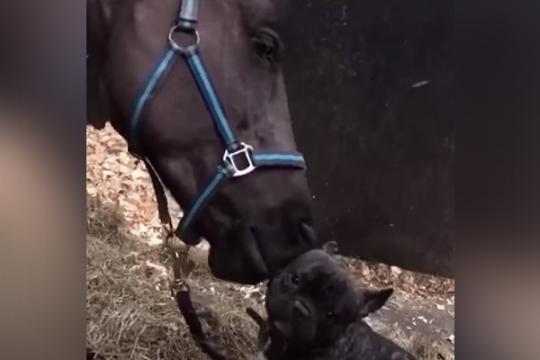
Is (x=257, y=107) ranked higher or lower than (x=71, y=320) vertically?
higher

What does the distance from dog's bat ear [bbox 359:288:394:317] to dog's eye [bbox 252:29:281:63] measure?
507 mm

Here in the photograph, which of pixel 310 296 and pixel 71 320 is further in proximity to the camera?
pixel 71 320

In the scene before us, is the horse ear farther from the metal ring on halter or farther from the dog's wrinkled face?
the dog's wrinkled face

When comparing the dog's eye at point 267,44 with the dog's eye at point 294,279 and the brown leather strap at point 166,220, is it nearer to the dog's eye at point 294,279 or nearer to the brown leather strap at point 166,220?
the brown leather strap at point 166,220

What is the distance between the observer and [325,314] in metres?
1.64

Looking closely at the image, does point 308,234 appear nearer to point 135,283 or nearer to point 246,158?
point 246,158

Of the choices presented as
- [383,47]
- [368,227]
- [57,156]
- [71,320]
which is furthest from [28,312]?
[383,47]

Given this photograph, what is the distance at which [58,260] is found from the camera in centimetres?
180

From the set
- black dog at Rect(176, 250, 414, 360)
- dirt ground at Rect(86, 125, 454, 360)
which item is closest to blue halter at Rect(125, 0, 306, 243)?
dirt ground at Rect(86, 125, 454, 360)

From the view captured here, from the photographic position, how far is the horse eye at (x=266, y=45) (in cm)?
169

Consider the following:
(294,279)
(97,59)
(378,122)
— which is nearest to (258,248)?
(294,279)

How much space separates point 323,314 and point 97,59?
0.72 meters

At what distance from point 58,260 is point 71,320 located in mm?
133

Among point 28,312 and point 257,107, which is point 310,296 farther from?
point 28,312
